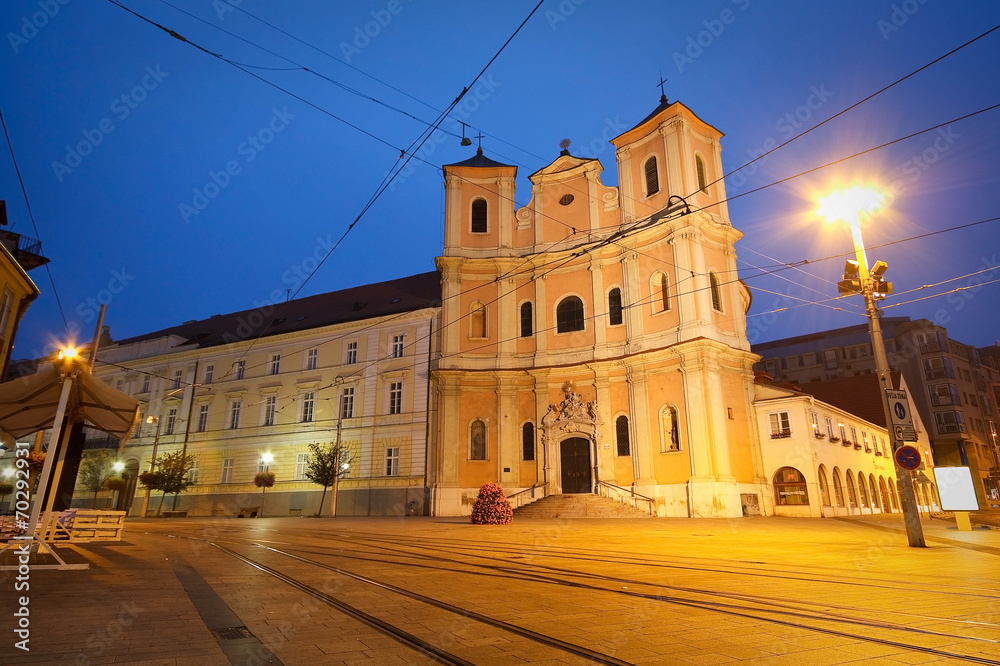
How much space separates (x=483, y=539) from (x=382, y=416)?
19.3 metres

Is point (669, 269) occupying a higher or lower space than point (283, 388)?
higher

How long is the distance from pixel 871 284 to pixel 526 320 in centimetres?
1911

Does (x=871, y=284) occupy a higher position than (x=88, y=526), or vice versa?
(x=871, y=284)

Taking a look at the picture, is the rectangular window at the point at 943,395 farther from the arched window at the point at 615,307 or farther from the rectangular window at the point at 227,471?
the rectangular window at the point at 227,471

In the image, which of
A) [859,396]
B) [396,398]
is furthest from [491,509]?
[859,396]

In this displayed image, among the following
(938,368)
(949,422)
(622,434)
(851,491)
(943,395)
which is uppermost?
(938,368)

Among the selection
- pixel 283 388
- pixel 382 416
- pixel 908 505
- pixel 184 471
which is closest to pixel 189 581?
pixel 908 505

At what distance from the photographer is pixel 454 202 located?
32.4m

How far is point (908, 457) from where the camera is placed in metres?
11.3

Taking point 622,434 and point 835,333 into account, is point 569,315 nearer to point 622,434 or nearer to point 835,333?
point 622,434

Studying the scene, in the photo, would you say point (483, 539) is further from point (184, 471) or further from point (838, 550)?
point (184, 471)

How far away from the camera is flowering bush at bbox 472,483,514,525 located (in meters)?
19.7

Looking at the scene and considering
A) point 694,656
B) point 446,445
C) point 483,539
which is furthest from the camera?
point 446,445

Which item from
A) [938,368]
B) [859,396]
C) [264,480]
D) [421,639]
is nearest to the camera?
[421,639]
